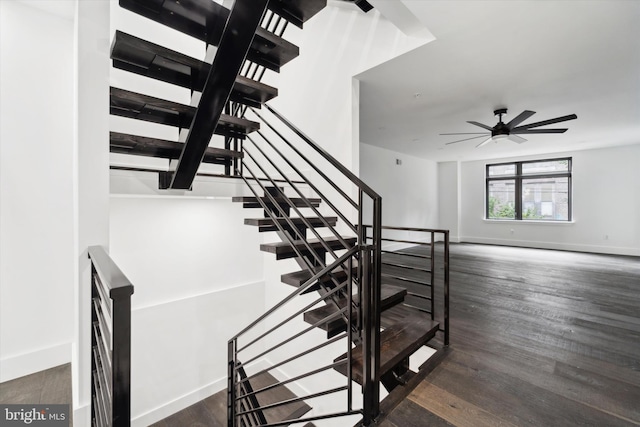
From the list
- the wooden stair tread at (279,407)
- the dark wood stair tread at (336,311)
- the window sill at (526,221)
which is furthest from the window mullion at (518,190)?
the wooden stair tread at (279,407)

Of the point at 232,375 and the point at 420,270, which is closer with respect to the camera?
the point at 420,270

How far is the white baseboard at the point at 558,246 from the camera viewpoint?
645 cm

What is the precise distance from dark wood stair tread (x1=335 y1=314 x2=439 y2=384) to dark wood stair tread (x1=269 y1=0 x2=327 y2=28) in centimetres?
206

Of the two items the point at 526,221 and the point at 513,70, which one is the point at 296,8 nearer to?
the point at 513,70

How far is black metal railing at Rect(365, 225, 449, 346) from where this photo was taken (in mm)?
2237

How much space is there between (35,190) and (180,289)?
5.16ft

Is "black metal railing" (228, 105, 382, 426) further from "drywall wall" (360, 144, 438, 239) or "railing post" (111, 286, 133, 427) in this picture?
"drywall wall" (360, 144, 438, 239)

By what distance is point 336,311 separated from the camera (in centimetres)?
183

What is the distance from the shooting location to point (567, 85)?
3.24 m

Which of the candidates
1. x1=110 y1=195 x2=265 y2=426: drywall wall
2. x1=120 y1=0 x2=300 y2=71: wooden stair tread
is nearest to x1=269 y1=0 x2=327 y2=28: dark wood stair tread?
x1=120 y1=0 x2=300 y2=71: wooden stair tread

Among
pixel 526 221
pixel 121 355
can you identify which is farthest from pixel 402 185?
pixel 121 355

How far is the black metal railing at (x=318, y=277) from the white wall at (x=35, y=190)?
1.64m

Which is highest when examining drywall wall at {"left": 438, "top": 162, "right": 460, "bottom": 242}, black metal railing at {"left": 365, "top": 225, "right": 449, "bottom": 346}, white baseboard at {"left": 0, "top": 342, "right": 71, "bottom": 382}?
drywall wall at {"left": 438, "top": 162, "right": 460, "bottom": 242}

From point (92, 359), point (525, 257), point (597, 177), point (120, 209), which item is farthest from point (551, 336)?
point (597, 177)
